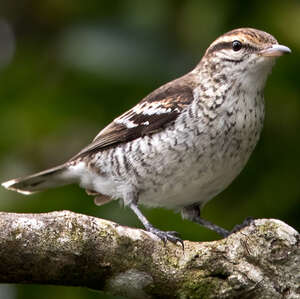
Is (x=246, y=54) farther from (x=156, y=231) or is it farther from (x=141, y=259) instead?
(x=141, y=259)

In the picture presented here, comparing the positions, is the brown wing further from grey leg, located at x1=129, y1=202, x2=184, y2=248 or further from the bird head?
grey leg, located at x1=129, y1=202, x2=184, y2=248

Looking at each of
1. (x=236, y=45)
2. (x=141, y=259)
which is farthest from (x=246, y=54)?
(x=141, y=259)

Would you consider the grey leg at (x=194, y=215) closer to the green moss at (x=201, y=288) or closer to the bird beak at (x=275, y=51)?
the bird beak at (x=275, y=51)

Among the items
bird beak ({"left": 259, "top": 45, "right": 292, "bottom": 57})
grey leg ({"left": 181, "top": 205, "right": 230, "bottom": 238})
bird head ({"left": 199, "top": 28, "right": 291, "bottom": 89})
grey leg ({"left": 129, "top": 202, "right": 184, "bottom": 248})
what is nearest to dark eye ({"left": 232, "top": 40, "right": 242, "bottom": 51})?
bird head ({"left": 199, "top": 28, "right": 291, "bottom": 89})

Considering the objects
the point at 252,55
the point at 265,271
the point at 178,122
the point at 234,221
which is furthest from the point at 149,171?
the point at 265,271

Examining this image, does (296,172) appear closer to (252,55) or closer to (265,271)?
(252,55)
